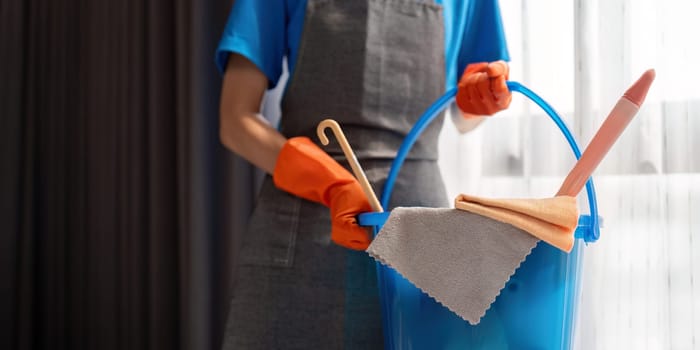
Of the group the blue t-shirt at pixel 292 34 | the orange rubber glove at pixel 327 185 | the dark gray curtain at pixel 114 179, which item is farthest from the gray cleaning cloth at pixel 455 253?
the dark gray curtain at pixel 114 179

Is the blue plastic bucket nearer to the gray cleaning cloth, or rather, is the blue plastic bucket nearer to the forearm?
the gray cleaning cloth

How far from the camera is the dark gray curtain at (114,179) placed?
1.81 meters

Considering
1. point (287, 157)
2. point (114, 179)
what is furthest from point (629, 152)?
point (114, 179)

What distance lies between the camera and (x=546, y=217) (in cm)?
79

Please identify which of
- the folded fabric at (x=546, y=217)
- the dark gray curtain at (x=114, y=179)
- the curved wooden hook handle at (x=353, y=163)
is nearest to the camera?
the folded fabric at (x=546, y=217)

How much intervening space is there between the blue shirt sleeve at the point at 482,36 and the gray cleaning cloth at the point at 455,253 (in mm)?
524

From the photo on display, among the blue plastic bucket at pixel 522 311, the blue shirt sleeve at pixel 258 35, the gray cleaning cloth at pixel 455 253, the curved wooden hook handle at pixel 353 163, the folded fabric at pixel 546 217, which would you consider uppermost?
the blue shirt sleeve at pixel 258 35

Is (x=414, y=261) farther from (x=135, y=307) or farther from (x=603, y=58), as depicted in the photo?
(x=135, y=307)

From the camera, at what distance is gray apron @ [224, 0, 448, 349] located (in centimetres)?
114

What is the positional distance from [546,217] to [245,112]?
0.60 m

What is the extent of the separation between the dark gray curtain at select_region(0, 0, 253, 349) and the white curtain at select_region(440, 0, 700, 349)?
30.1 inches

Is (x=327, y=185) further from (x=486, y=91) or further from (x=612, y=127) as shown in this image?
(x=612, y=127)

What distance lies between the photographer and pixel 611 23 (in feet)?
4.11

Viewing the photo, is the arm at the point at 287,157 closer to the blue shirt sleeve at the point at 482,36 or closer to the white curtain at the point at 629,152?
the blue shirt sleeve at the point at 482,36
